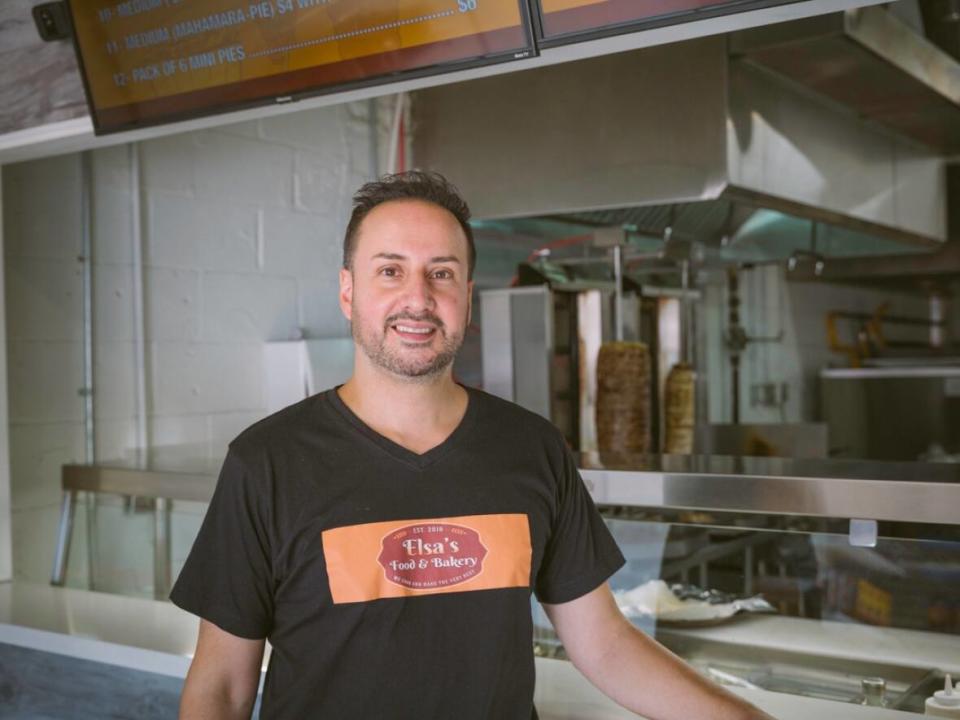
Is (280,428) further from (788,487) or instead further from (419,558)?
(788,487)

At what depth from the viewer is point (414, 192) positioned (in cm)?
142

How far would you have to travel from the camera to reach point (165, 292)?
125 inches

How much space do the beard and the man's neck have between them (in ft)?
0.06

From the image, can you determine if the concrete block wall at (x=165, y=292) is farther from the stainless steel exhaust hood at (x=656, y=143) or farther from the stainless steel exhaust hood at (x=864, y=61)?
the stainless steel exhaust hood at (x=864, y=61)

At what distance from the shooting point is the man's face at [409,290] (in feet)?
4.44

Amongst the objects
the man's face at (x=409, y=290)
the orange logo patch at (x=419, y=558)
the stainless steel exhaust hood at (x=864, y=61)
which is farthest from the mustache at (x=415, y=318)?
the stainless steel exhaust hood at (x=864, y=61)

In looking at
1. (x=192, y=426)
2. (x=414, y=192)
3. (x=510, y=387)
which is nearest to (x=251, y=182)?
(x=192, y=426)

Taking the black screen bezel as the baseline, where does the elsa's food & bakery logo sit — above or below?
below

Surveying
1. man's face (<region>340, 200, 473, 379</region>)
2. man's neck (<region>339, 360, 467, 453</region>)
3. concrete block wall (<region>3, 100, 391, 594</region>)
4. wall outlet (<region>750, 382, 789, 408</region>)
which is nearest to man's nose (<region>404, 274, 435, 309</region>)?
man's face (<region>340, 200, 473, 379</region>)

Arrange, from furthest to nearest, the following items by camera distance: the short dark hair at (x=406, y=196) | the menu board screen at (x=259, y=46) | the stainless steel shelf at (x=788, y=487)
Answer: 1. the menu board screen at (x=259, y=46)
2. the stainless steel shelf at (x=788, y=487)
3. the short dark hair at (x=406, y=196)

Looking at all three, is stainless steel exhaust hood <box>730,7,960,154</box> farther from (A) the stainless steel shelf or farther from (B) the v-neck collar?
(B) the v-neck collar

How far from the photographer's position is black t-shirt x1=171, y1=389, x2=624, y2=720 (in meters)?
1.31

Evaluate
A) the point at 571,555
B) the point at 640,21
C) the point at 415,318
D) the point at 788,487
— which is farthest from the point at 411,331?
the point at 788,487

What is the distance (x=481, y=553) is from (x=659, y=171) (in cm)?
195
